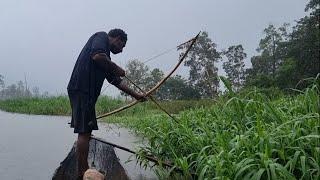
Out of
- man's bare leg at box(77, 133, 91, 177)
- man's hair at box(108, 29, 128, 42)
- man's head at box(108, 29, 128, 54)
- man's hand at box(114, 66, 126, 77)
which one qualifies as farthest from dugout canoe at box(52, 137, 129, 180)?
man's hair at box(108, 29, 128, 42)

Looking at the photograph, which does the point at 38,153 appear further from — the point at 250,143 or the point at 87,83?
the point at 250,143

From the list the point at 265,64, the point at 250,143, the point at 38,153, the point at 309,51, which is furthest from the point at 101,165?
the point at 265,64

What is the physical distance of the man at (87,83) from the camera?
14.8ft

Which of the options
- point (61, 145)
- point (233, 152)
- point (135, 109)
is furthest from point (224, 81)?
point (135, 109)

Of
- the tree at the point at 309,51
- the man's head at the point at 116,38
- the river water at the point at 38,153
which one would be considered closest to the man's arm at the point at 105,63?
the man's head at the point at 116,38

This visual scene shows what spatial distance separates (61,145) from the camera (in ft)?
30.6

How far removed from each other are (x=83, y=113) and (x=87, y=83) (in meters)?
0.28

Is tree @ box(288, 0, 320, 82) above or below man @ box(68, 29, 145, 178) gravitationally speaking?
above

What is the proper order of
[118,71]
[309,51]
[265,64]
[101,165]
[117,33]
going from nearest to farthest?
[118,71], [117,33], [101,165], [309,51], [265,64]

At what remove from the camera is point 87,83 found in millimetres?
4590

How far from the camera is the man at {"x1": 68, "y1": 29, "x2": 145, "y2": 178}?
4.52 meters

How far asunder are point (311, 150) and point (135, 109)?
48.8 feet

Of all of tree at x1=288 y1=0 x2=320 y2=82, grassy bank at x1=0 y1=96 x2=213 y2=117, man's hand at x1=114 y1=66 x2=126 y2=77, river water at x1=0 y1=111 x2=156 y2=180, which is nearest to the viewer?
man's hand at x1=114 y1=66 x2=126 y2=77

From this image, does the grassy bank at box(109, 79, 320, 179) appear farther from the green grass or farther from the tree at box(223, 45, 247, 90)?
the tree at box(223, 45, 247, 90)
